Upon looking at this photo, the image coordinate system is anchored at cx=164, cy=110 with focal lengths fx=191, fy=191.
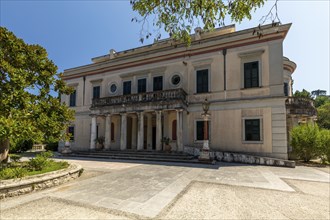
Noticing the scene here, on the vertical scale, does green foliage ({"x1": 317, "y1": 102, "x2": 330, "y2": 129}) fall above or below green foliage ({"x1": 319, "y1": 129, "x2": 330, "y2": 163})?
above

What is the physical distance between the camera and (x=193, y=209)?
4680 mm

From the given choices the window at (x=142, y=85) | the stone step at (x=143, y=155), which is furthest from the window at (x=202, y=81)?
the stone step at (x=143, y=155)

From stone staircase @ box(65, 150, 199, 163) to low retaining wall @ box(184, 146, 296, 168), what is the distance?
1.45 meters

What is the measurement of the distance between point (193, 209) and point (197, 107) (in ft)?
38.4

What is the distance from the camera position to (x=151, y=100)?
16.0m

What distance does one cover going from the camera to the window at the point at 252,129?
1374 centimetres

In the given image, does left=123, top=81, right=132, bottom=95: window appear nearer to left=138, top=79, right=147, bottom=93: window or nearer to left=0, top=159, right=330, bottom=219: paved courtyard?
left=138, top=79, right=147, bottom=93: window

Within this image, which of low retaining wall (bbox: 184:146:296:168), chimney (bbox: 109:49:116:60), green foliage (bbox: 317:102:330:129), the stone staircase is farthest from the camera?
green foliage (bbox: 317:102:330:129)

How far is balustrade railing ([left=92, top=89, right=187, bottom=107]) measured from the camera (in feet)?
50.2

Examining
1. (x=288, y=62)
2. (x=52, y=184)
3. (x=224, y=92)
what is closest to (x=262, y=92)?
(x=224, y=92)

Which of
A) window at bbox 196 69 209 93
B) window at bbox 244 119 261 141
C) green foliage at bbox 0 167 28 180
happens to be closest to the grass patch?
green foliage at bbox 0 167 28 180

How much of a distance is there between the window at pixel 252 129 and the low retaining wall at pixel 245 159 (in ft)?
4.98

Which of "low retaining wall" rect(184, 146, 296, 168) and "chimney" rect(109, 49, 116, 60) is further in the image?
"chimney" rect(109, 49, 116, 60)

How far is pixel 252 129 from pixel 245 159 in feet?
7.58
